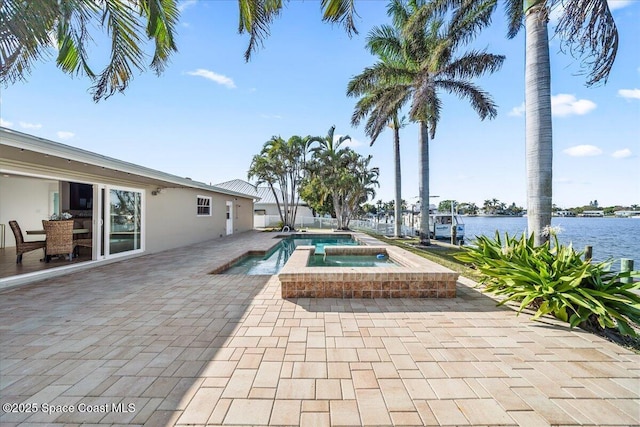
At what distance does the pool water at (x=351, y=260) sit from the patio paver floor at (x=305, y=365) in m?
3.91

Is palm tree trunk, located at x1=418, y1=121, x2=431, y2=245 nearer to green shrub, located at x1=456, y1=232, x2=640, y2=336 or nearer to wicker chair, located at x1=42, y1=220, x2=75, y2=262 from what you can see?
green shrub, located at x1=456, y1=232, x2=640, y2=336

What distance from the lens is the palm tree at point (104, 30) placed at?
3.87m

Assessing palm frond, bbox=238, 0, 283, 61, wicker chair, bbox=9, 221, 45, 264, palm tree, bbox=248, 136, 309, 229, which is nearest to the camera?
palm frond, bbox=238, 0, 283, 61

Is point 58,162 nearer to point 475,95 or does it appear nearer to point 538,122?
point 538,122

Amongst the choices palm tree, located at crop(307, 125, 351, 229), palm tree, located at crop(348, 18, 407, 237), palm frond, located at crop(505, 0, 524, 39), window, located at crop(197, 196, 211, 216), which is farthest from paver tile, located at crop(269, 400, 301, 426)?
palm tree, located at crop(307, 125, 351, 229)

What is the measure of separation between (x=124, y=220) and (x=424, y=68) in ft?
42.8

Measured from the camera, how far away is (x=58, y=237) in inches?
290

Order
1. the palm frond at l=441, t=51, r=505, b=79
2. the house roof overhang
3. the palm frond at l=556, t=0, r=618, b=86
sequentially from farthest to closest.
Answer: the palm frond at l=441, t=51, r=505, b=79, the house roof overhang, the palm frond at l=556, t=0, r=618, b=86

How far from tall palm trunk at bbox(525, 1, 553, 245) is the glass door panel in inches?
427

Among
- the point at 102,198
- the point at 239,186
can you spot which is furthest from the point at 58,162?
the point at 239,186

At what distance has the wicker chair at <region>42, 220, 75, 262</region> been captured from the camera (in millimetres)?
7277

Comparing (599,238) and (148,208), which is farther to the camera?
(599,238)

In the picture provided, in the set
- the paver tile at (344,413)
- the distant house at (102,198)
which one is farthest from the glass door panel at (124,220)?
the paver tile at (344,413)

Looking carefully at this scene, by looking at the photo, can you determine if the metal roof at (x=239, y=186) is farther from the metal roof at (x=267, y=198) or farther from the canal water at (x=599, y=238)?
the canal water at (x=599, y=238)
